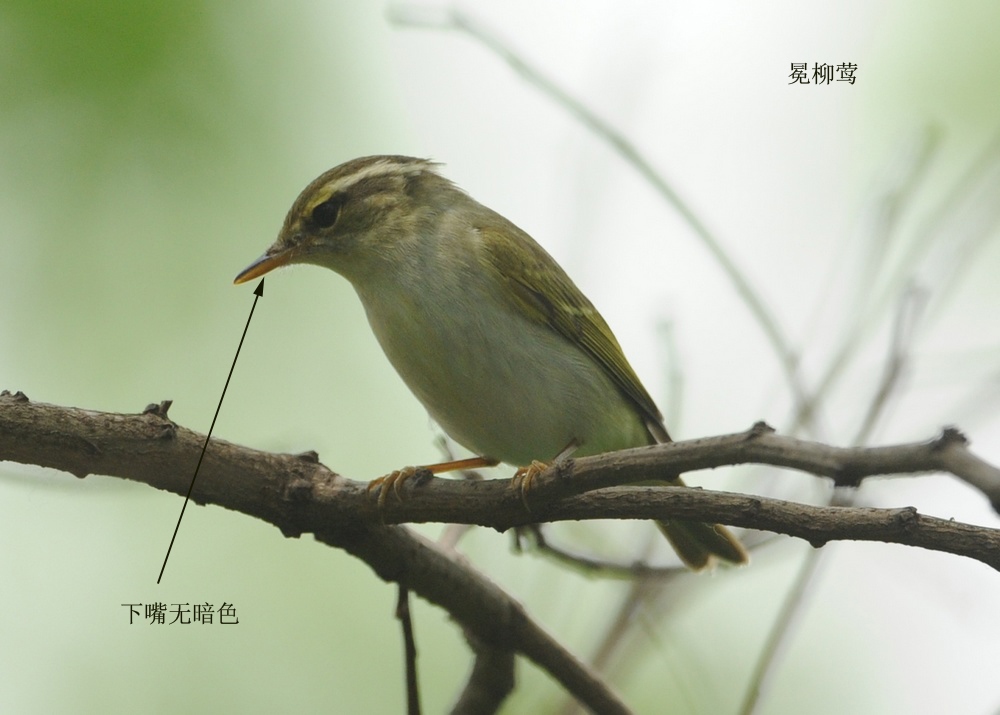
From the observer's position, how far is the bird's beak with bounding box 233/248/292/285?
351 cm

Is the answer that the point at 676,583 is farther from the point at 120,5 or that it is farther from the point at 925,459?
the point at 120,5

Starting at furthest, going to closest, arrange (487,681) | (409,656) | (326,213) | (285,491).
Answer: (326,213) → (487,681) → (285,491) → (409,656)

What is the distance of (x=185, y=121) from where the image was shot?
16.4 ft

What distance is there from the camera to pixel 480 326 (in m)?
3.34

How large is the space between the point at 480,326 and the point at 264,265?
34.0 inches

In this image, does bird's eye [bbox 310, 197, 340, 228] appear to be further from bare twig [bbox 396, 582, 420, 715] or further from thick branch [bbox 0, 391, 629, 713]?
bare twig [bbox 396, 582, 420, 715]

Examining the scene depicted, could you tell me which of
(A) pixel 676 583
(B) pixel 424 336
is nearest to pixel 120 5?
(B) pixel 424 336

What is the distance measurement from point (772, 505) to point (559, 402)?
5.26ft

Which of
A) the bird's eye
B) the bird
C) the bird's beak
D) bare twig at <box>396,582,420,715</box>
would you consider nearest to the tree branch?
bare twig at <box>396,582,420,715</box>

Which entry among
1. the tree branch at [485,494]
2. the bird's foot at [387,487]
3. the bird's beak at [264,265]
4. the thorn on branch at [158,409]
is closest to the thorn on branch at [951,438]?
the tree branch at [485,494]

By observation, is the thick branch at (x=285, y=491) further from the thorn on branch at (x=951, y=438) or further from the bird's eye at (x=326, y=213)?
the thorn on branch at (x=951, y=438)

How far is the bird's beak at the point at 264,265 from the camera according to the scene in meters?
3.51

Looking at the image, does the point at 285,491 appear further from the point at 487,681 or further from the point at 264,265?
the point at 264,265

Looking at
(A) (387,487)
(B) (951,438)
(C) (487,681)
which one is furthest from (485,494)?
(B) (951,438)
